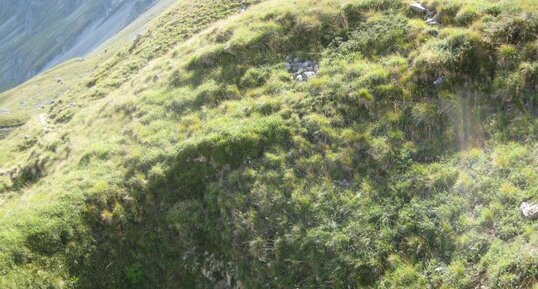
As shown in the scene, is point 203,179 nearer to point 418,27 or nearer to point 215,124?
point 215,124

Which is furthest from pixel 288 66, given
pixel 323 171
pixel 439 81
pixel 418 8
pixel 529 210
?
pixel 529 210

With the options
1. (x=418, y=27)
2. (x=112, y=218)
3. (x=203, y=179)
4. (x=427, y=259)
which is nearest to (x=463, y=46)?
(x=418, y=27)

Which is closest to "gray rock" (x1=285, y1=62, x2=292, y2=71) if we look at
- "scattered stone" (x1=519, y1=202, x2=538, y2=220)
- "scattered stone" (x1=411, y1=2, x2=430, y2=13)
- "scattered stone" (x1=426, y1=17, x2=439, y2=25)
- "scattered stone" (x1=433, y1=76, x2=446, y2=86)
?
"scattered stone" (x1=411, y1=2, x2=430, y2=13)

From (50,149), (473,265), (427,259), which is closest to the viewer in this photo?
(473,265)

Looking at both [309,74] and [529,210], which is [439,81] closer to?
[309,74]

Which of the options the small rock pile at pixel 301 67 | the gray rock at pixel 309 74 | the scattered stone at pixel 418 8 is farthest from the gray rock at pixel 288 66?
the scattered stone at pixel 418 8

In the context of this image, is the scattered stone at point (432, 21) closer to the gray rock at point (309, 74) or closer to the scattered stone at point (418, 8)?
the scattered stone at point (418, 8)
